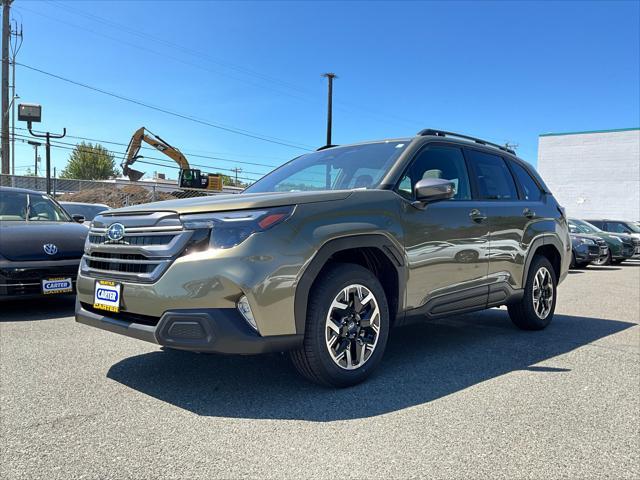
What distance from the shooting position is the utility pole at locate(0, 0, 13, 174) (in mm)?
19703

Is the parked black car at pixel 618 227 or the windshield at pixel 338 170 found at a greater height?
the windshield at pixel 338 170

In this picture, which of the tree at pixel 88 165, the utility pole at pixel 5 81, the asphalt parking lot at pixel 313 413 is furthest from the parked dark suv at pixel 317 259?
the tree at pixel 88 165

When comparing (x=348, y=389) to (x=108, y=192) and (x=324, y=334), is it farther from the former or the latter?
(x=108, y=192)

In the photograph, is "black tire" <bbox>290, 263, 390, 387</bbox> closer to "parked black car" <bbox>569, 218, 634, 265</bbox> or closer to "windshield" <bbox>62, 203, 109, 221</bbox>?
"windshield" <bbox>62, 203, 109, 221</bbox>

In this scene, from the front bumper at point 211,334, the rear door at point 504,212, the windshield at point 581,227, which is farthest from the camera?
the windshield at point 581,227

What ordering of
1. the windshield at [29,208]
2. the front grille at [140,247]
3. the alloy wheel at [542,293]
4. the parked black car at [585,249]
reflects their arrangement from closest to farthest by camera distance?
the front grille at [140,247] < the alloy wheel at [542,293] < the windshield at [29,208] < the parked black car at [585,249]

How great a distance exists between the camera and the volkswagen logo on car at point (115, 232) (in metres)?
3.49

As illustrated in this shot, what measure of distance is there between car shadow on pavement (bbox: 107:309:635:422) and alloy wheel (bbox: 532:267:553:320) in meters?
0.30

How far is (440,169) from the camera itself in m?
4.54

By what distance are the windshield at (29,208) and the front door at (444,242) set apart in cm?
539

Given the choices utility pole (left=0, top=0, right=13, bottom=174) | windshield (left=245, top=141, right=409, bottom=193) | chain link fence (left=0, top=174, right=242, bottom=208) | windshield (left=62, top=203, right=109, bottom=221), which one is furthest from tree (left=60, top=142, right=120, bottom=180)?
windshield (left=245, top=141, right=409, bottom=193)

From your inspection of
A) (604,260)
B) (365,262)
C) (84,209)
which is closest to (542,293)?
(365,262)

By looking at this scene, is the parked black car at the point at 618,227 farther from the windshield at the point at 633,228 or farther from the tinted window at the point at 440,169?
the tinted window at the point at 440,169

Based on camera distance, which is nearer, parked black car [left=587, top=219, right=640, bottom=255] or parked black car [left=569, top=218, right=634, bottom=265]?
parked black car [left=569, top=218, right=634, bottom=265]
